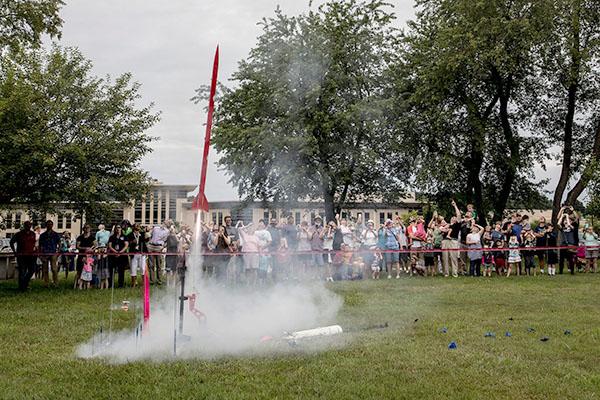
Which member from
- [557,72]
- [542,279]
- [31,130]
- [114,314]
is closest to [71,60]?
[31,130]

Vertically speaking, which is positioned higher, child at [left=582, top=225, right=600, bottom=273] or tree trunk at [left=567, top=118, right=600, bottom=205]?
tree trunk at [left=567, top=118, right=600, bottom=205]

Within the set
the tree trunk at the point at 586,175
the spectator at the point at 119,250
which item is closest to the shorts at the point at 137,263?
the spectator at the point at 119,250

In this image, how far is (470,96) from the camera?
30344 millimetres

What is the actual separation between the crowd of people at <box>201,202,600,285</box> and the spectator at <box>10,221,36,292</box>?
189 inches

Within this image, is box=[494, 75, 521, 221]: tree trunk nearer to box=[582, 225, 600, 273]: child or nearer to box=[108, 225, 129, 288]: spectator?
box=[582, 225, 600, 273]: child

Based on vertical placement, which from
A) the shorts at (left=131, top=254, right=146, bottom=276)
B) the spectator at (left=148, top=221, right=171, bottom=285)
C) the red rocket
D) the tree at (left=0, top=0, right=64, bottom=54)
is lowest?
the shorts at (left=131, top=254, right=146, bottom=276)

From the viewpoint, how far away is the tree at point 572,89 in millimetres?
26891

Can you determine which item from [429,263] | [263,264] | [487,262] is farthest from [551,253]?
[263,264]

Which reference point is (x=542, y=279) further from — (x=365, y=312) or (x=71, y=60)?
(x=71, y=60)

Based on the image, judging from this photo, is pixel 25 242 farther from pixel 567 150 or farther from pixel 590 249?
pixel 567 150

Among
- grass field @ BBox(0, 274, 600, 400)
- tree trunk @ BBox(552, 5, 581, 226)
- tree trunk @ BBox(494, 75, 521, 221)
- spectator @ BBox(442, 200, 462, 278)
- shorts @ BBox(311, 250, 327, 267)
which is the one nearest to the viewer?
grass field @ BBox(0, 274, 600, 400)

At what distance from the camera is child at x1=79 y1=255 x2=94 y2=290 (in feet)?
56.9

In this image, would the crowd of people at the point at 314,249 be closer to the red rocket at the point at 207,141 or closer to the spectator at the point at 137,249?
the spectator at the point at 137,249

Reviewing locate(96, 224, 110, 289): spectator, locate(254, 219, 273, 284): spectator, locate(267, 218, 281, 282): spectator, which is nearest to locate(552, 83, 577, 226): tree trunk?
locate(267, 218, 281, 282): spectator
